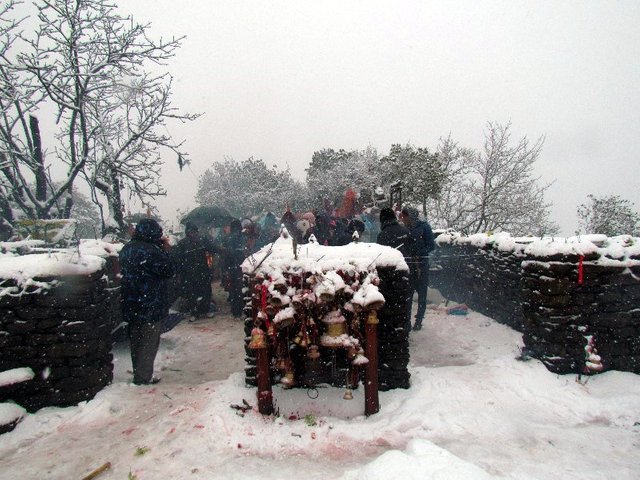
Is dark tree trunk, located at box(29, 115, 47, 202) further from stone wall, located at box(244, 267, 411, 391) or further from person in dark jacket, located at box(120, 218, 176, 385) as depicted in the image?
stone wall, located at box(244, 267, 411, 391)

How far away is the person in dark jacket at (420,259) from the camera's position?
259 inches

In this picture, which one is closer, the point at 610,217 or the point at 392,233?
the point at 392,233

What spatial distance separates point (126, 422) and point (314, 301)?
2459 millimetres

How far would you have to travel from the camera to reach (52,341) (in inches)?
156

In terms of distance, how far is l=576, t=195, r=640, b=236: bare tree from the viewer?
19141 mm

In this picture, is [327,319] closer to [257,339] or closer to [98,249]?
[257,339]

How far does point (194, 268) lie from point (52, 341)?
4178 millimetres

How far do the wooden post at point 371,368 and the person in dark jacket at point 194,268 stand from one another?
5634mm

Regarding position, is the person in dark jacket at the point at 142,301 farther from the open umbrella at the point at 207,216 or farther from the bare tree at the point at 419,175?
the bare tree at the point at 419,175

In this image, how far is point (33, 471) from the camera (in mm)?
2965

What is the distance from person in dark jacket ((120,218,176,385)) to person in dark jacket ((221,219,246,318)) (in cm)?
334

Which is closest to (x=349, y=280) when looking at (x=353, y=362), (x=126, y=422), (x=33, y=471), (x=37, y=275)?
(x=353, y=362)

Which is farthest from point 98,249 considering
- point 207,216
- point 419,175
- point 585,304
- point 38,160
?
point 419,175

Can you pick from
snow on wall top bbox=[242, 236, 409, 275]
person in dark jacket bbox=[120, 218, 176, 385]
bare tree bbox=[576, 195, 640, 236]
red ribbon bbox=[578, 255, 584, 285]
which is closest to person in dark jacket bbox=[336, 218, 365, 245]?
snow on wall top bbox=[242, 236, 409, 275]
